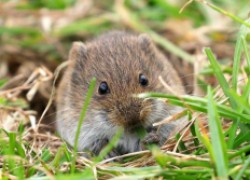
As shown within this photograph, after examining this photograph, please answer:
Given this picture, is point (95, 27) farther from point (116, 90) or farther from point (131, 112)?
point (131, 112)

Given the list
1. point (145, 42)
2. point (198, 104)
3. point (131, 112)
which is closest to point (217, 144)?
point (198, 104)

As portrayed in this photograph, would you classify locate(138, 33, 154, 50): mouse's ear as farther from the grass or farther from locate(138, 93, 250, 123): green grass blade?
locate(138, 93, 250, 123): green grass blade

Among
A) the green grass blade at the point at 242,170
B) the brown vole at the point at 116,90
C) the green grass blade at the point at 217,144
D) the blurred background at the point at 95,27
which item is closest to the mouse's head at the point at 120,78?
the brown vole at the point at 116,90

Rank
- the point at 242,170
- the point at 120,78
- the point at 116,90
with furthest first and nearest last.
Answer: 1. the point at 120,78
2. the point at 116,90
3. the point at 242,170

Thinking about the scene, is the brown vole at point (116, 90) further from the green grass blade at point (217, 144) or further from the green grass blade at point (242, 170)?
the green grass blade at point (242, 170)

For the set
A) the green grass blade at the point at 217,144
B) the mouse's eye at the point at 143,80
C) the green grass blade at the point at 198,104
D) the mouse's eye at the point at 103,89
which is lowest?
the green grass blade at the point at 217,144

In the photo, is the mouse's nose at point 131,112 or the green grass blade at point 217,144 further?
the mouse's nose at point 131,112

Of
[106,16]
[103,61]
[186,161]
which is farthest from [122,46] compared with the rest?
[106,16]
